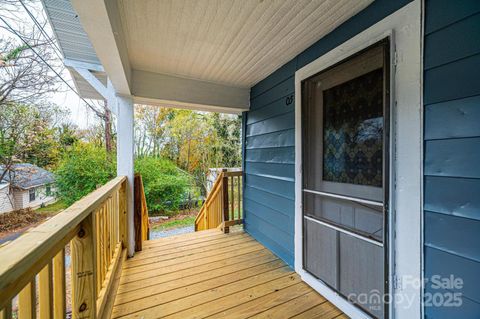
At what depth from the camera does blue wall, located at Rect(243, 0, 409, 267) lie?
222 centimetres

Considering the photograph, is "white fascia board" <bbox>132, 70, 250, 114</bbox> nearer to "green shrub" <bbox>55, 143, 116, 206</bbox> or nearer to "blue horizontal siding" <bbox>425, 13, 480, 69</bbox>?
"blue horizontal siding" <bbox>425, 13, 480, 69</bbox>

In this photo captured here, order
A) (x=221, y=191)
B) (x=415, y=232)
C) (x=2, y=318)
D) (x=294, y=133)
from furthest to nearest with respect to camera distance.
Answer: (x=221, y=191)
(x=294, y=133)
(x=415, y=232)
(x=2, y=318)

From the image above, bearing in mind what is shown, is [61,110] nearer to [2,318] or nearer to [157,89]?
[157,89]

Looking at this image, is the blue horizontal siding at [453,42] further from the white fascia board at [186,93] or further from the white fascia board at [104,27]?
the white fascia board at [186,93]

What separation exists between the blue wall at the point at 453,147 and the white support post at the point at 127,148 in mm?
2734

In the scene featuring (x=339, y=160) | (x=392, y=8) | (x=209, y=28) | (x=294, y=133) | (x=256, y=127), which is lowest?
(x=339, y=160)

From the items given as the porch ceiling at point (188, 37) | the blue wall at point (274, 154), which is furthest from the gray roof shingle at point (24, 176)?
the blue wall at point (274, 154)

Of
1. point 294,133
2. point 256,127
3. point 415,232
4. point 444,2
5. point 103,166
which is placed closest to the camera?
point 444,2

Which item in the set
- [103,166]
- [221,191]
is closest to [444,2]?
[221,191]

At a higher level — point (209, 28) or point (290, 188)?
point (209, 28)

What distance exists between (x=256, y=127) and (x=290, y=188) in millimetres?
1121

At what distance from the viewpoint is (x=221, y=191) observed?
338 cm

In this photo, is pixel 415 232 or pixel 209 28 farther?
pixel 209 28

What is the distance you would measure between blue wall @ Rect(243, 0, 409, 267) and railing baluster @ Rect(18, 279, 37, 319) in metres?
2.04
